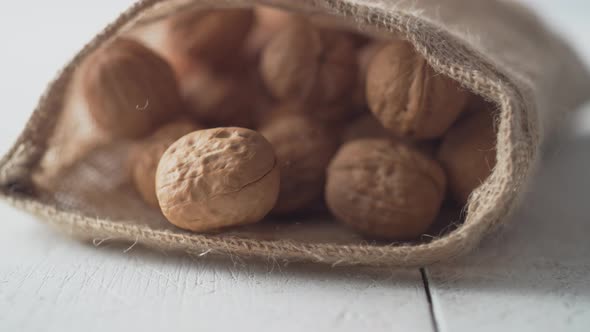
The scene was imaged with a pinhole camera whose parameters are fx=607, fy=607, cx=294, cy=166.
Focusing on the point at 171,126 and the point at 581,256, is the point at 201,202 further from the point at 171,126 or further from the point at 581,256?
the point at 581,256

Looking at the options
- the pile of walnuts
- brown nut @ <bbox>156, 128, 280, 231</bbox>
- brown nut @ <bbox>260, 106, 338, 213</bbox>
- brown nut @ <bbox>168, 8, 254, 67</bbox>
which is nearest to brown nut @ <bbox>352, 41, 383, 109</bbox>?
the pile of walnuts

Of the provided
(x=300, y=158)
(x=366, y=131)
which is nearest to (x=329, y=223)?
(x=300, y=158)

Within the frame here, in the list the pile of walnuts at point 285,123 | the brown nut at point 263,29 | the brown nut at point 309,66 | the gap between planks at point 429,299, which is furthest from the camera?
the brown nut at point 263,29

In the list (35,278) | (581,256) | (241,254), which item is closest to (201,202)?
(241,254)

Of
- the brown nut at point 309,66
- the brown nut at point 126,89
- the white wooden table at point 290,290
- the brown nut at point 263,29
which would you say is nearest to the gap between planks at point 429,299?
the white wooden table at point 290,290

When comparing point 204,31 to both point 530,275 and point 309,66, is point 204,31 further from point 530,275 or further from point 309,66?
point 530,275

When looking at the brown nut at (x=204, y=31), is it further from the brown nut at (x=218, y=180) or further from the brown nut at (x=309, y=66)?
the brown nut at (x=218, y=180)
